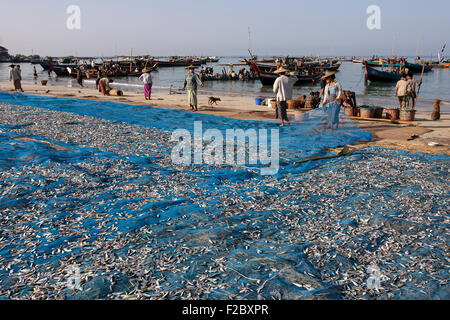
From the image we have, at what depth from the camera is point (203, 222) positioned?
15.6 ft

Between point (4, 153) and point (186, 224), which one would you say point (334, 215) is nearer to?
point (186, 224)

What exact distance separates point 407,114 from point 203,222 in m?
11.3

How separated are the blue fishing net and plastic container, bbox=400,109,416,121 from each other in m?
5.94

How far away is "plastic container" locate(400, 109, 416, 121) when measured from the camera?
524 inches

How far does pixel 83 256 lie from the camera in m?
3.86

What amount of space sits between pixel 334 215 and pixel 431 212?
1.35m

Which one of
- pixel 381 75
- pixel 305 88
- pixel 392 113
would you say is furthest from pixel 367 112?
pixel 381 75

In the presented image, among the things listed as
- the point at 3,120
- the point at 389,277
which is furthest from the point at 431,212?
the point at 3,120

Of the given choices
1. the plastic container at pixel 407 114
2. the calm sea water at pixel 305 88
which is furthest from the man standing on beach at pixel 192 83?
the calm sea water at pixel 305 88

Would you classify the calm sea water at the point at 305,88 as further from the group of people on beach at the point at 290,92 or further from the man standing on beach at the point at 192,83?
the group of people on beach at the point at 290,92

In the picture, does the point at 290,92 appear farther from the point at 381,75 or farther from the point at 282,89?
the point at 381,75

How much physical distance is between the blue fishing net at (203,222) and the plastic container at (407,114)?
5938 mm

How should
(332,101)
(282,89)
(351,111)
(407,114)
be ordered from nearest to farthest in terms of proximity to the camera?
(332,101) < (282,89) < (407,114) < (351,111)
